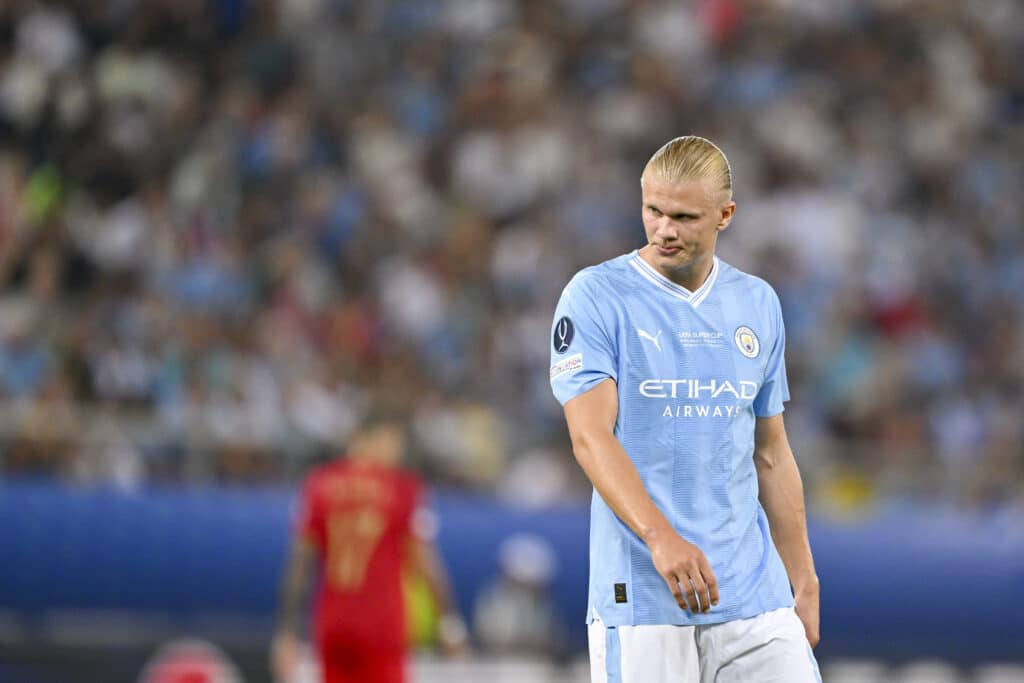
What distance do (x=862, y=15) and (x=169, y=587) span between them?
10448mm

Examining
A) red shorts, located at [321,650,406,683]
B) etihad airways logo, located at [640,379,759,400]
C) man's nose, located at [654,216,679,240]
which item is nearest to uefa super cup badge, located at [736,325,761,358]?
etihad airways logo, located at [640,379,759,400]

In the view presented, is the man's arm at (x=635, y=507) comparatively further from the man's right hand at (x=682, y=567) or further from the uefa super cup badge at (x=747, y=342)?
the uefa super cup badge at (x=747, y=342)

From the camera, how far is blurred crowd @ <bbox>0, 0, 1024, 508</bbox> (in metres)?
11.5

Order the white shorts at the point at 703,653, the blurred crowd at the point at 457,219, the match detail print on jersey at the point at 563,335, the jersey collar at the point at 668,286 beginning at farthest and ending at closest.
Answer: the blurred crowd at the point at 457,219
the jersey collar at the point at 668,286
the match detail print on jersey at the point at 563,335
the white shorts at the point at 703,653

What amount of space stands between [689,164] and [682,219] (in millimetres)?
148

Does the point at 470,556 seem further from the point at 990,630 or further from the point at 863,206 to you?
the point at 863,206

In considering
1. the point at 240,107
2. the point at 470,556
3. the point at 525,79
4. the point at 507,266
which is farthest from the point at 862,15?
the point at 470,556

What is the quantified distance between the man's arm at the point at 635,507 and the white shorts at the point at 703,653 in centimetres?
19

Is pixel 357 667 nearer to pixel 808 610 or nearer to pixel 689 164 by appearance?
pixel 808 610

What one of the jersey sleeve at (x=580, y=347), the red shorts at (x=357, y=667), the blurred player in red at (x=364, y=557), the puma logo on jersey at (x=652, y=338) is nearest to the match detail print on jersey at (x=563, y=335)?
the jersey sleeve at (x=580, y=347)

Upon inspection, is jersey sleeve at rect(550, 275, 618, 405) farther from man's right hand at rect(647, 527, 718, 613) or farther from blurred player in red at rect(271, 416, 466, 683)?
blurred player in red at rect(271, 416, 466, 683)

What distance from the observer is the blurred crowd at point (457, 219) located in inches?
454

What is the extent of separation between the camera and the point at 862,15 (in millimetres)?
17859

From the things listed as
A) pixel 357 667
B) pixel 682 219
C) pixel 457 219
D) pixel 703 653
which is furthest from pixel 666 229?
pixel 457 219
